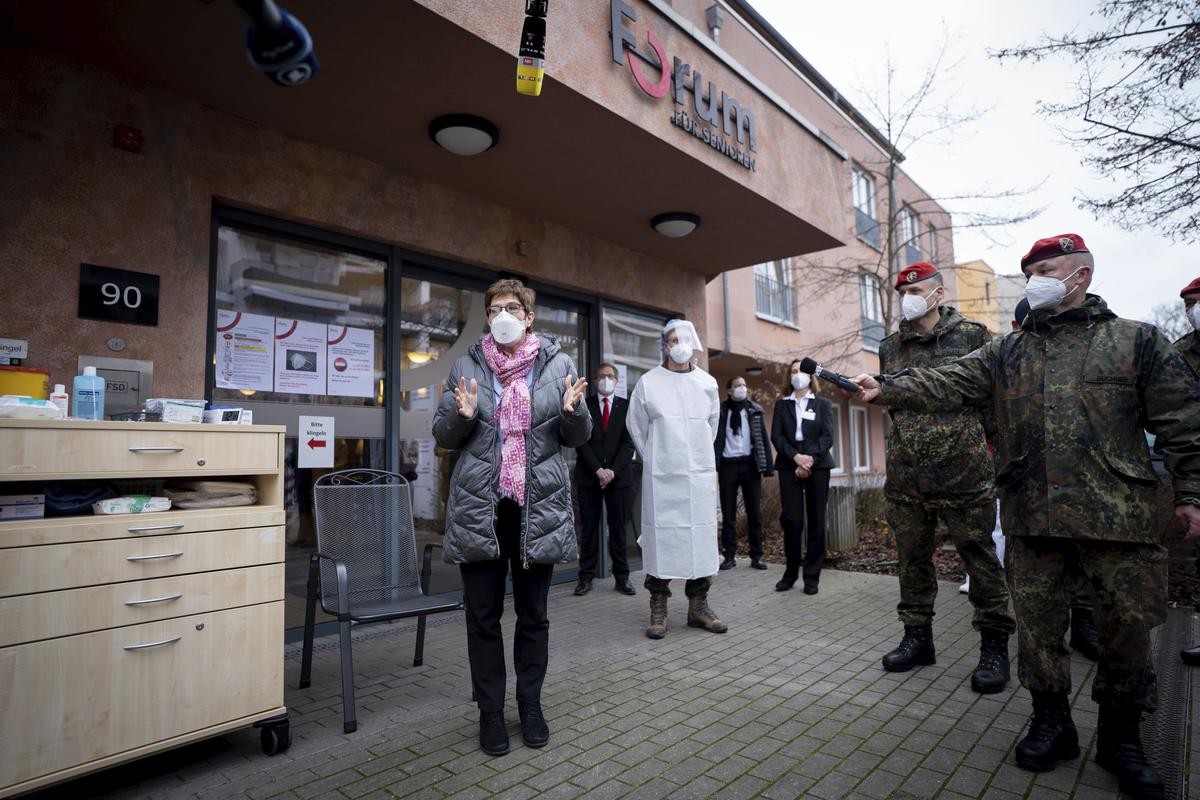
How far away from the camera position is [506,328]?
3.09m

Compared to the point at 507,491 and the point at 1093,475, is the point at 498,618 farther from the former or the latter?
the point at 1093,475

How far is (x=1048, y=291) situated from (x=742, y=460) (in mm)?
4699

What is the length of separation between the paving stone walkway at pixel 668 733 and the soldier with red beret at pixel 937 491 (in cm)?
23

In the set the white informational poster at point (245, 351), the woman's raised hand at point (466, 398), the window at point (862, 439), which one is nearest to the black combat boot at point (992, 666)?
the woman's raised hand at point (466, 398)

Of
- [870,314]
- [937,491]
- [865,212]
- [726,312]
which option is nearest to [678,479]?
[937,491]

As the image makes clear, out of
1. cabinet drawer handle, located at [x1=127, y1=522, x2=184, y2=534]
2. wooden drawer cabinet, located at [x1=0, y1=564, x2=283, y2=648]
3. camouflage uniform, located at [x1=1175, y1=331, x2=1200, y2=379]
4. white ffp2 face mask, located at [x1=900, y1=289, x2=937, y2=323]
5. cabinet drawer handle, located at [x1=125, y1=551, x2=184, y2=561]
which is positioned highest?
white ffp2 face mask, located at [x1=900, y1=289, x2=937, y2=323]

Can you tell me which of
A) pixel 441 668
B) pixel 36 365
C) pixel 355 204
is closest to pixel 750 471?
pixel 441 668

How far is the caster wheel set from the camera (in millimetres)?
2959

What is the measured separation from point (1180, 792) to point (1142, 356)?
1622mm

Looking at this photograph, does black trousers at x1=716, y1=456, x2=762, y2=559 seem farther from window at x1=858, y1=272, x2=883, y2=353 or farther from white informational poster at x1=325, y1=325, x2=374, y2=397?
window at x1=858, y1=272, x2=883, y2=353

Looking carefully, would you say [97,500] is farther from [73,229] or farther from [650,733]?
[650,733]

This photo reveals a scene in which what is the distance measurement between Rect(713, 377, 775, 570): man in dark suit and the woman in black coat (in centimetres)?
71

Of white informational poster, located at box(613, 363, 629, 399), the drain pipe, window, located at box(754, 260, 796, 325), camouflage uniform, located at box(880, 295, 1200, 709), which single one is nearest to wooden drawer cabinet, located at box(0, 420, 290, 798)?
camouflage uniform, located at box(880, 295, 1200, 709)

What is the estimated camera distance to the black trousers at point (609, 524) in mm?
6359
